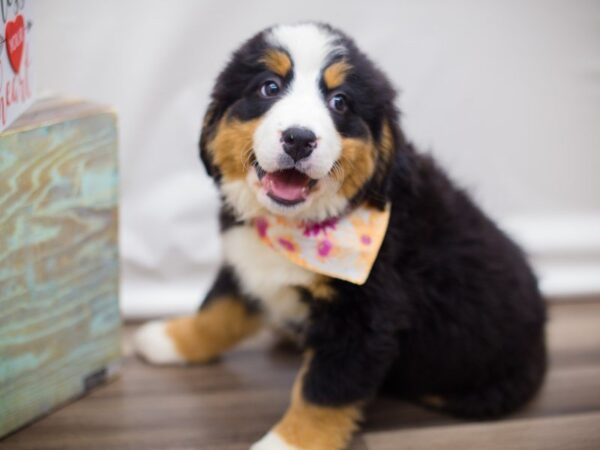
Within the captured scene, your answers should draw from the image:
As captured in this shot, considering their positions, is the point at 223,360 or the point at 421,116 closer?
the point at 223,360

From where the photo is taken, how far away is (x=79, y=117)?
6.34ft

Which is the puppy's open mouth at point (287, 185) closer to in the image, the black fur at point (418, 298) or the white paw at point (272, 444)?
the black fur at point (418, 298)

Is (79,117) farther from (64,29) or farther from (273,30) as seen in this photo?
(64,29)

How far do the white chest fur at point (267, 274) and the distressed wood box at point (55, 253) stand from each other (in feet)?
1.22

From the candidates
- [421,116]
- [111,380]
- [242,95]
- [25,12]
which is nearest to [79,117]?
[25,12]

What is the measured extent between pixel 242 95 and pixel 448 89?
3.77 ft

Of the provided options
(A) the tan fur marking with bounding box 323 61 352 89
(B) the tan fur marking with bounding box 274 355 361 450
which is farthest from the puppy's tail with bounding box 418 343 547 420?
(A) the tan fur marking with bounding box 323 61 352 89

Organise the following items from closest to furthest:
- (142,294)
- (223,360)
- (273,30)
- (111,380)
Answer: (273,30) < (111,380) < (223,360) < (142,294)

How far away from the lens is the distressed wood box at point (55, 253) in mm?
1849

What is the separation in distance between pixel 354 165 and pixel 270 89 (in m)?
0.27

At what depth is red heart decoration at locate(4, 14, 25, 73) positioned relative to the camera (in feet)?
5.68

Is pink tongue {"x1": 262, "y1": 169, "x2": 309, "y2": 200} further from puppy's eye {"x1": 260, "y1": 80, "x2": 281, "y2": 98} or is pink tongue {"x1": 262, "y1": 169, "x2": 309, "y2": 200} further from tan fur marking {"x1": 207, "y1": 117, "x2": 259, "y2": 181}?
puppy's eye {"x1": 260, "y1": 80, "x2": 281, "y2": 98}

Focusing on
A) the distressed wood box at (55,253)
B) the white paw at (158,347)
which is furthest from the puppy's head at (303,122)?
the white paw at (158,347)

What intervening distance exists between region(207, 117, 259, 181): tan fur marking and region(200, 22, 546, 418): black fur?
31mm
